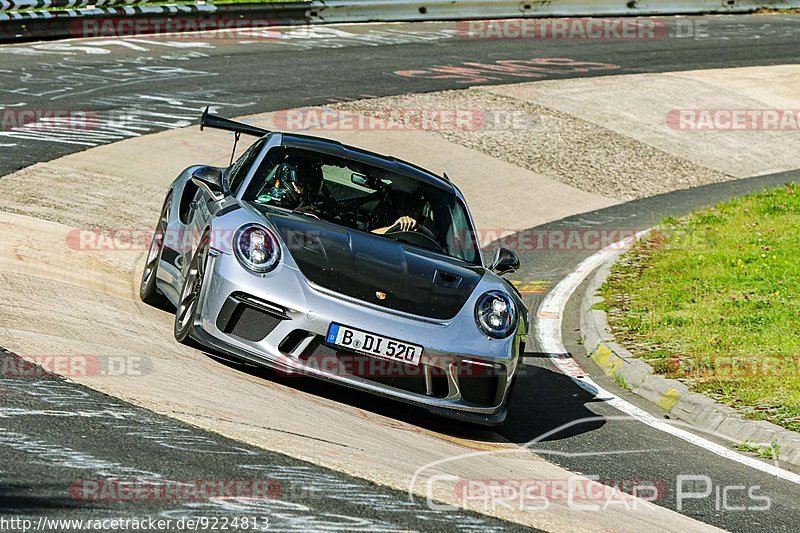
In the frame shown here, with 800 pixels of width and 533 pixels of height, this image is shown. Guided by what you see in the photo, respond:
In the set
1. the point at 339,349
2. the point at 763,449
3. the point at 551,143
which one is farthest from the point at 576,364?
the point at 551,143

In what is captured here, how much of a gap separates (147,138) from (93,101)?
1756mm

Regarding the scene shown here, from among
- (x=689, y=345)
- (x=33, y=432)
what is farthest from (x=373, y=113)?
(x=33, y=432)

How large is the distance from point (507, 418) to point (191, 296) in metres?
2.16

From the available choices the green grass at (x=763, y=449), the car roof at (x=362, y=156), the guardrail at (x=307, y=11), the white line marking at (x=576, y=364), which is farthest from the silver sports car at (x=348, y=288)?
the guardrail at (x=307, y=11)

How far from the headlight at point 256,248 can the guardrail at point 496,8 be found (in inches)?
716

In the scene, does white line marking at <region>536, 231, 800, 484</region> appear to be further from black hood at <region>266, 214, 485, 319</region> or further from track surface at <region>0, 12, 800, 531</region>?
black hood at <region>266, 214, 485, 319</region>

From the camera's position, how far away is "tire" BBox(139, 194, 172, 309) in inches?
335

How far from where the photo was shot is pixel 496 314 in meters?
7.09

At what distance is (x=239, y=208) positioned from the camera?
24.4ft

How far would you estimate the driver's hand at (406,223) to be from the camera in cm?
793

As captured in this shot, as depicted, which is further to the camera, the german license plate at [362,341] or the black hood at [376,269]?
the black hood at [376,269]

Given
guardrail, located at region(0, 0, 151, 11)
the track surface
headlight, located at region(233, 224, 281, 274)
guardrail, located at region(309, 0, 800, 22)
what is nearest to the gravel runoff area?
the track surface

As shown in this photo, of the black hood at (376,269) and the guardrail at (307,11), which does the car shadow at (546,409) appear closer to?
the black hood at (376,269)

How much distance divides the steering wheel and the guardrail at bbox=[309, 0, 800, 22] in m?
17.4
